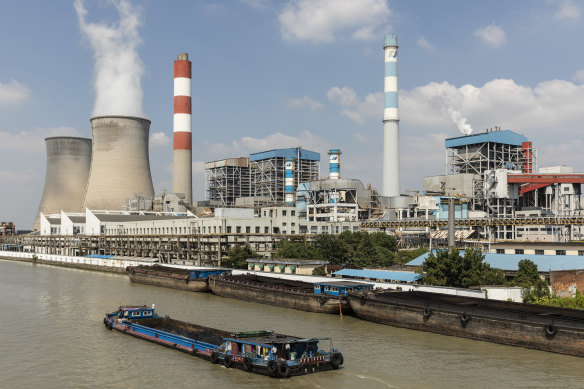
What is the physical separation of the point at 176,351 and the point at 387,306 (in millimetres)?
11383

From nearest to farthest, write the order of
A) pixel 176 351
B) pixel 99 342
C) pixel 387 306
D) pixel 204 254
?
pixel 176 351 < pixel 99 342 < pixel 387 306 < pixel 204 254

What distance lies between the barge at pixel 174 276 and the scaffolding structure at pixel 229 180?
181 ft

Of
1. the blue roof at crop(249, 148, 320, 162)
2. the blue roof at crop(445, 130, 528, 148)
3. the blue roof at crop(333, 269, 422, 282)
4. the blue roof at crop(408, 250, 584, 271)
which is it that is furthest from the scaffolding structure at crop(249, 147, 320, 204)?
the blue roof at crop(408, 250, 584, 271)

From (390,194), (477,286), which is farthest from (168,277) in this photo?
(390,194)

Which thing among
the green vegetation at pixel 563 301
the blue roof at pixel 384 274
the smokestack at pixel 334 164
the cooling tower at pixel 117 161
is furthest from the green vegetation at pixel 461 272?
the cooling tower at pixel 117 161

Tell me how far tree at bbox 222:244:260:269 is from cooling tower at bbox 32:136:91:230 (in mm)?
56762

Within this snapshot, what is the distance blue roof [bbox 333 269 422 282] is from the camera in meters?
37.9

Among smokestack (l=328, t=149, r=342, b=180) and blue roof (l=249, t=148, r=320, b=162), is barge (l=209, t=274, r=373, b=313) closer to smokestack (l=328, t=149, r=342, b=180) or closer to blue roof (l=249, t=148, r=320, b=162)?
smokestack (l=328, t=149, r=342, b=180)

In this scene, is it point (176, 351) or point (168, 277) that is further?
point (168, 277)

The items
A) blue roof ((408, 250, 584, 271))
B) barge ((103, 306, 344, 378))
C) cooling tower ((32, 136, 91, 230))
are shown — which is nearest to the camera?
barge ((103, 306, 344, 378))

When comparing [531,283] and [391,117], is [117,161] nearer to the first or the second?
[391,117]

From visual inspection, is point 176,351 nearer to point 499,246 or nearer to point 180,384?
point 180,384

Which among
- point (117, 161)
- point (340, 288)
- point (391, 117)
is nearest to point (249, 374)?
point (340, 288)

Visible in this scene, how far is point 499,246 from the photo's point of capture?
151 ft
